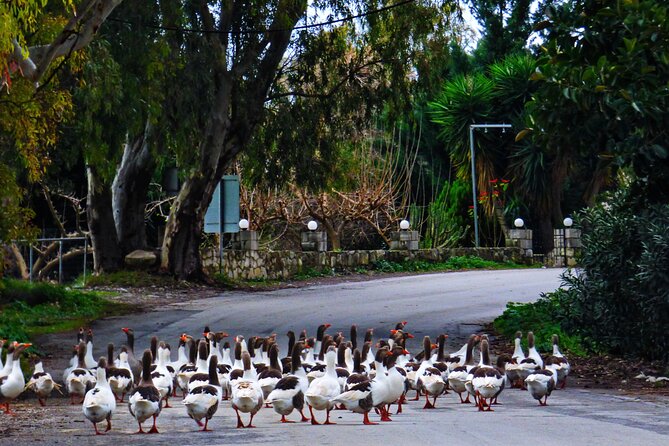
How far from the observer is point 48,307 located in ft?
81.4

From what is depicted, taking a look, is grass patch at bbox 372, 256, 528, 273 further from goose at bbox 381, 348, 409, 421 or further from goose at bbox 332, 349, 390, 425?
goose at bbox 332, 349, 390, 425

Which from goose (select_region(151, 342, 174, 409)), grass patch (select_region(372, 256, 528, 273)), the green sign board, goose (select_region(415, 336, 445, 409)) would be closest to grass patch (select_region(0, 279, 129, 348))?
goose (select_region(151, 342, 174, 409))

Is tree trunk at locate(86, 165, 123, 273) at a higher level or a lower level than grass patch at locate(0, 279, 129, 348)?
higher

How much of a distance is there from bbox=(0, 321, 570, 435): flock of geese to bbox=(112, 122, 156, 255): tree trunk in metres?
15.4

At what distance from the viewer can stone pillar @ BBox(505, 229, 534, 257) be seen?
4853cm

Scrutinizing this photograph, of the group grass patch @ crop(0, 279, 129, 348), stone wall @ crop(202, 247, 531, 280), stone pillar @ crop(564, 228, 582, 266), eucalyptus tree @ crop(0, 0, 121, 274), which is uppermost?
eucalyptus tree @ crop(0, 0, 121, 274)

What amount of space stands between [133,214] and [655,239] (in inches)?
759

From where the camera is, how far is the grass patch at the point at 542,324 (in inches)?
771

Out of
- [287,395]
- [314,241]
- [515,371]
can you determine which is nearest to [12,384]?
[287,395]

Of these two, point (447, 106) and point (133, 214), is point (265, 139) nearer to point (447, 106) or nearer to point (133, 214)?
point (133, 214)

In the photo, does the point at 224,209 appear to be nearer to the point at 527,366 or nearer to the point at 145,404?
the point at 527,366

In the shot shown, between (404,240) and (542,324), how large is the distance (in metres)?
22.0

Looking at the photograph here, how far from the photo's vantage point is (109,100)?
78.0 feet

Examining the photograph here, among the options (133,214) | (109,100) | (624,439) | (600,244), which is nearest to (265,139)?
(133,214)
